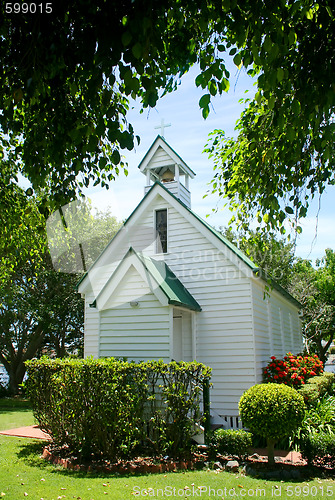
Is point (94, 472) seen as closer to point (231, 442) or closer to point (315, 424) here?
point (231, 442)

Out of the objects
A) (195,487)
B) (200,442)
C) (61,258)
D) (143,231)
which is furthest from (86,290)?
(61,258)

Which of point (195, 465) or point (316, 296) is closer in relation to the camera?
point (195, 465)

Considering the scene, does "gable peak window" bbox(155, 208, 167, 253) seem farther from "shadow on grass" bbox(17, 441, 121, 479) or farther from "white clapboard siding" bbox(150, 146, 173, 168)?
"shadow on grass" bbox(17, 441, 121, 479)

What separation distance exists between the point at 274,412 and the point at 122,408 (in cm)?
295

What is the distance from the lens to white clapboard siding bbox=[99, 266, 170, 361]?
387 inches

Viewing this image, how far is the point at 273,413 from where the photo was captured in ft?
24.5

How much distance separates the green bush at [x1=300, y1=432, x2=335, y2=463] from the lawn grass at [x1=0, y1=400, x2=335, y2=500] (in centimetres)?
78

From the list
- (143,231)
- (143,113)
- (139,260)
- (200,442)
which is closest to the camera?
(143,113)

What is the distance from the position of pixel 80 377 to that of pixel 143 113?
535 centimetres

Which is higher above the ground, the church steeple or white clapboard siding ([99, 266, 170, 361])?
the church steeple

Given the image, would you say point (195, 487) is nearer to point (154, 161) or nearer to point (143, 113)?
point (143, 113)

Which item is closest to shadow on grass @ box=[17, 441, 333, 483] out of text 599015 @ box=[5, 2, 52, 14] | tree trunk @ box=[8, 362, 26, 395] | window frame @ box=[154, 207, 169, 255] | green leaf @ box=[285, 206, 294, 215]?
green leaf @ box=[285, 206, 294, 215]

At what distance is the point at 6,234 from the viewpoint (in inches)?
328

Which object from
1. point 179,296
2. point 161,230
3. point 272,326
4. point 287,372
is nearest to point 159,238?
point 161,230
